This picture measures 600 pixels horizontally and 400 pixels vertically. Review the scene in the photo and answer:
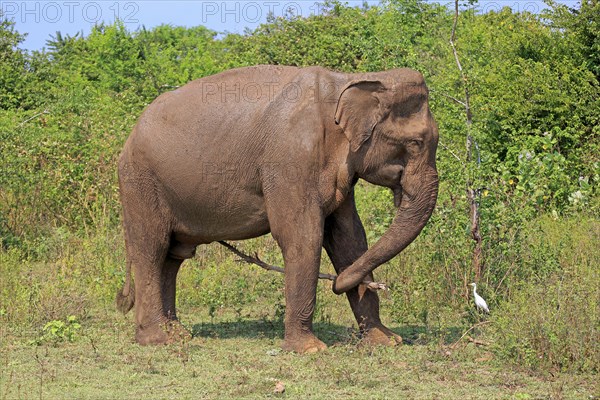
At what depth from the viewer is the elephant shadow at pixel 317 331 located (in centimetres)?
933

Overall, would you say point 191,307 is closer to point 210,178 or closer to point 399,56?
point 210,178

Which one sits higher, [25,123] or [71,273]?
[25,123]

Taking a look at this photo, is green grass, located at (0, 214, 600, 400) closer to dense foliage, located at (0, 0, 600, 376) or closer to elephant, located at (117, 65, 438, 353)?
dense foliage, located at (0, 0, 600, 376)

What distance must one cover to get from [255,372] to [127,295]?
2314mm

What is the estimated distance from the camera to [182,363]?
8438mm

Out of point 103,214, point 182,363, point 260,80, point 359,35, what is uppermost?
point 359,35

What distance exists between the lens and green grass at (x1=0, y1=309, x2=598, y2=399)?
748cm

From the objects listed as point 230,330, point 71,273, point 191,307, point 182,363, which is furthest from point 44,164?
point 182,363

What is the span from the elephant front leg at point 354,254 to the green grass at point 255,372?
195mm

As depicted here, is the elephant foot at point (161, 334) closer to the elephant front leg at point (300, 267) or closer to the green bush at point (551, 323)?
→ the elephant front leg at point (300, 267)

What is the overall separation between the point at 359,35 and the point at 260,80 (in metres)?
3.21

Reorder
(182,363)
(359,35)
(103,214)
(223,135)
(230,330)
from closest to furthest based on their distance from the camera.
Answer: (182,363)
(223,135)
(230,330)
(359,35)
(103,214)

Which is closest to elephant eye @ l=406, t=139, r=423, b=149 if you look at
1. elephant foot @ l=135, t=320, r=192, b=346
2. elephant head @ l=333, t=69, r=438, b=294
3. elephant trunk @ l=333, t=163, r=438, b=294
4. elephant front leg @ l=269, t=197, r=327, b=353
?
elephant head @ l=333, t=69, r=438, b=294

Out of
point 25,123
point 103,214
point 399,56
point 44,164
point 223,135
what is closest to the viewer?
point 223,135
